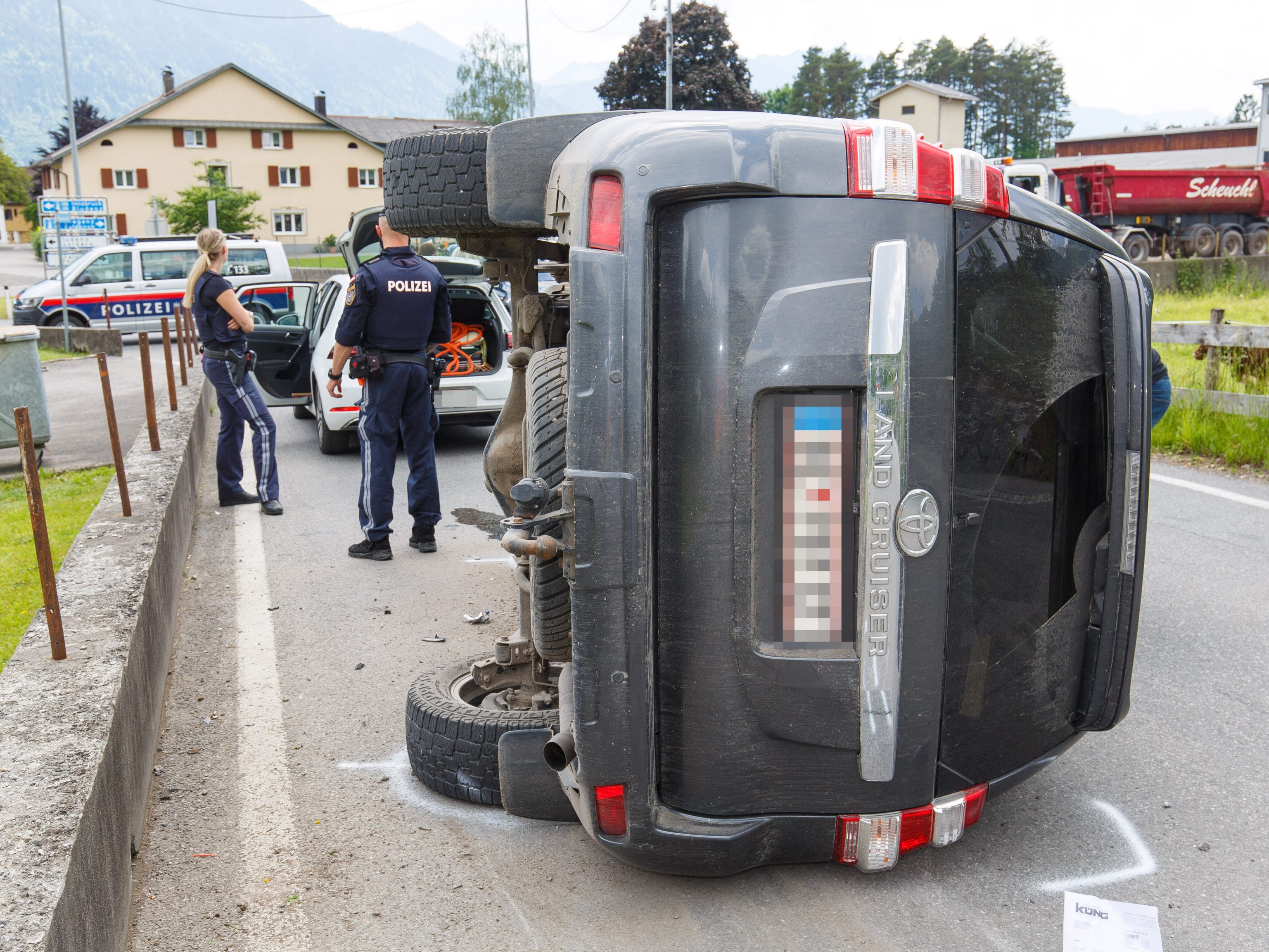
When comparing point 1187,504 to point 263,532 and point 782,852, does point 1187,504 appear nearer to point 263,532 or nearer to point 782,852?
point 782,852

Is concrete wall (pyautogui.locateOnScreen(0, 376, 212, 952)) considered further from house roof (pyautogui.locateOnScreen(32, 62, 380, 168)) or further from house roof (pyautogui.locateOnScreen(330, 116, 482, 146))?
house roof (pyautogui.locateOnScreen(330, 116, 482, 146))

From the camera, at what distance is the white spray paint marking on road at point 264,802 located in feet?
9.64

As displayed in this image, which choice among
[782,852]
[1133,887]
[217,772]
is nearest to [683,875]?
[782,852]

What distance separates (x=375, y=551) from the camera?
6625 millimetres

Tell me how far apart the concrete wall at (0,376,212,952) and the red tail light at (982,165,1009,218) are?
2563 millimetres

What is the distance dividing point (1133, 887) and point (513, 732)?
1.78m

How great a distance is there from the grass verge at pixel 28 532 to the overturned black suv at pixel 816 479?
262 centimetres

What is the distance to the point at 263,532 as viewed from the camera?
24.0ft

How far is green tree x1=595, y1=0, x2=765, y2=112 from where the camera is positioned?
2375 inches

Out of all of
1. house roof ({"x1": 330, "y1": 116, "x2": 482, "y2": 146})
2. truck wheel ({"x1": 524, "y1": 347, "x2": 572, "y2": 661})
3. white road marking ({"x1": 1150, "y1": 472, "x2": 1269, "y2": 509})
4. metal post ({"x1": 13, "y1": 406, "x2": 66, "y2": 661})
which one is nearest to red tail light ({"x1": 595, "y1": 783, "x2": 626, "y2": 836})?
truck wheel ({"x1": 524, "y1": 347, "x2": 572, "y2": 661})

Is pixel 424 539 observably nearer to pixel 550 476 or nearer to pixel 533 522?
pixel 550 476

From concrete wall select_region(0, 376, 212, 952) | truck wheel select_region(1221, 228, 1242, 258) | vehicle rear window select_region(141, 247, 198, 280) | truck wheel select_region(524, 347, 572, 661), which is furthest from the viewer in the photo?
truck wheel select_region(1221, 228, 1242, 258)

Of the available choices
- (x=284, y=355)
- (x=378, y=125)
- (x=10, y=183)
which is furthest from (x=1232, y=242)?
(x=10, y=183)

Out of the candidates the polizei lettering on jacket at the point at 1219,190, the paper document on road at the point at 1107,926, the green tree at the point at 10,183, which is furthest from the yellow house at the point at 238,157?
the paper document on road at the point at 1107,926
